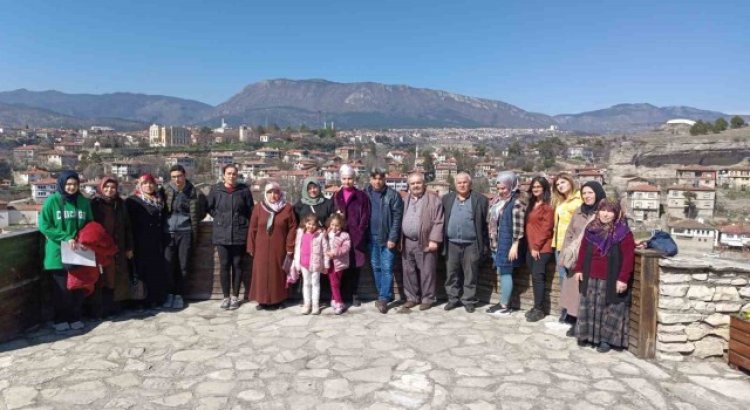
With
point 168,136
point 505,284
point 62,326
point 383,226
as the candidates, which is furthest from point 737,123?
point 168,136

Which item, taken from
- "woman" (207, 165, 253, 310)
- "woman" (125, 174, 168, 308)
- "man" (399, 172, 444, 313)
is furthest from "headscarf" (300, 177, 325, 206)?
"woman" (125, 174, 168, 308)

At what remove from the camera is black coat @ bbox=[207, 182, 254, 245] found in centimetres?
471

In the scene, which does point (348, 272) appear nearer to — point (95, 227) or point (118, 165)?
point (95, 227)

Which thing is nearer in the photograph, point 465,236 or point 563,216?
point 563,216

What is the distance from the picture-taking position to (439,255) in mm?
4957

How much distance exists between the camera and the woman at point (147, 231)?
4.55 meters

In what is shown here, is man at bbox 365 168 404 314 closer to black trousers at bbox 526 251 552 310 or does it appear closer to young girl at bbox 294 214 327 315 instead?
young girl at bbox 294 214 327 315

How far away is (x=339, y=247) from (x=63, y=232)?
2308 millimetres

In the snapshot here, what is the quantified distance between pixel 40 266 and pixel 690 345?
17.4 feet

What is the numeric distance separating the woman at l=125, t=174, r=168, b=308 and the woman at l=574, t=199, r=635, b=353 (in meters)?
3.79

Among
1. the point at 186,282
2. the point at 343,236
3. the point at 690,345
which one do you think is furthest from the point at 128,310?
the point at 690,345

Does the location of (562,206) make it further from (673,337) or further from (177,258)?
(177,258)

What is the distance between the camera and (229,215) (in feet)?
15.4

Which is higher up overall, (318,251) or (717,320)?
(318,251)
